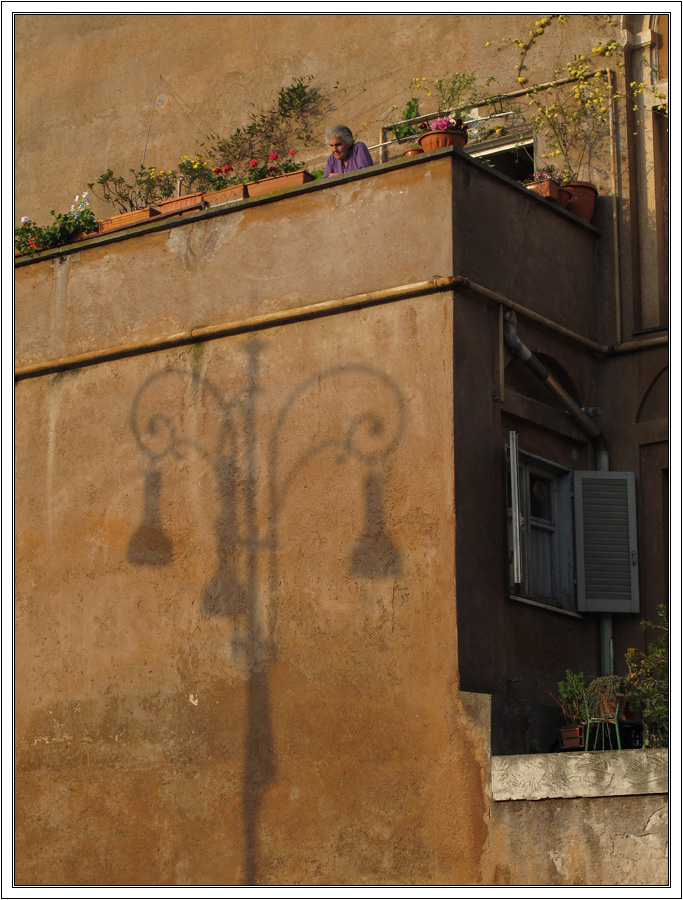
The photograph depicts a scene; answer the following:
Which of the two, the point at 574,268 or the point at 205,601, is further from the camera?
the point at 574,268

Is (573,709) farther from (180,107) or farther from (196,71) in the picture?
(196,71)

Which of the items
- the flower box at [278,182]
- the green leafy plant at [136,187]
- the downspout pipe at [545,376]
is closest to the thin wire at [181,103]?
the green leafy plant at [136,187]

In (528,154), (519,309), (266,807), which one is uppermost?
(528,154)

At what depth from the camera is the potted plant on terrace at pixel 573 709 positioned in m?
10.8

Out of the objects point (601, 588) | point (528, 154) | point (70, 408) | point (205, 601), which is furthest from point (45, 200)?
point (601, 588)

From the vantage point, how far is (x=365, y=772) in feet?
35.6

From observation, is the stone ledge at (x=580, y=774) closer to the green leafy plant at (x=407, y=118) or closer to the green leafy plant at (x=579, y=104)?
the green leafy plant at (x=579, y=104)

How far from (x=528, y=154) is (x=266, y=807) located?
23.0ft

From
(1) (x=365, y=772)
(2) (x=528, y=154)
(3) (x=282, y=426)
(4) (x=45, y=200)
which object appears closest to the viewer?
(1) (x=365, y=772)

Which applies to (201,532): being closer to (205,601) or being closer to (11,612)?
(205,601)

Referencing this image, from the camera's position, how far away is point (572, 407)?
502 inches

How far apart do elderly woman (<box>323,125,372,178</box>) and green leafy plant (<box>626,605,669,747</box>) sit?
477 cm

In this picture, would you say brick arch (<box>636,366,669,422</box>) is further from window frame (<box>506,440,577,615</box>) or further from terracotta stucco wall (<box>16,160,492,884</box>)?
terracotta stucco wall (<box>16,160,492,884</box>)

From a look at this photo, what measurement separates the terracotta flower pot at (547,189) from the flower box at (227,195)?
2636 mm
